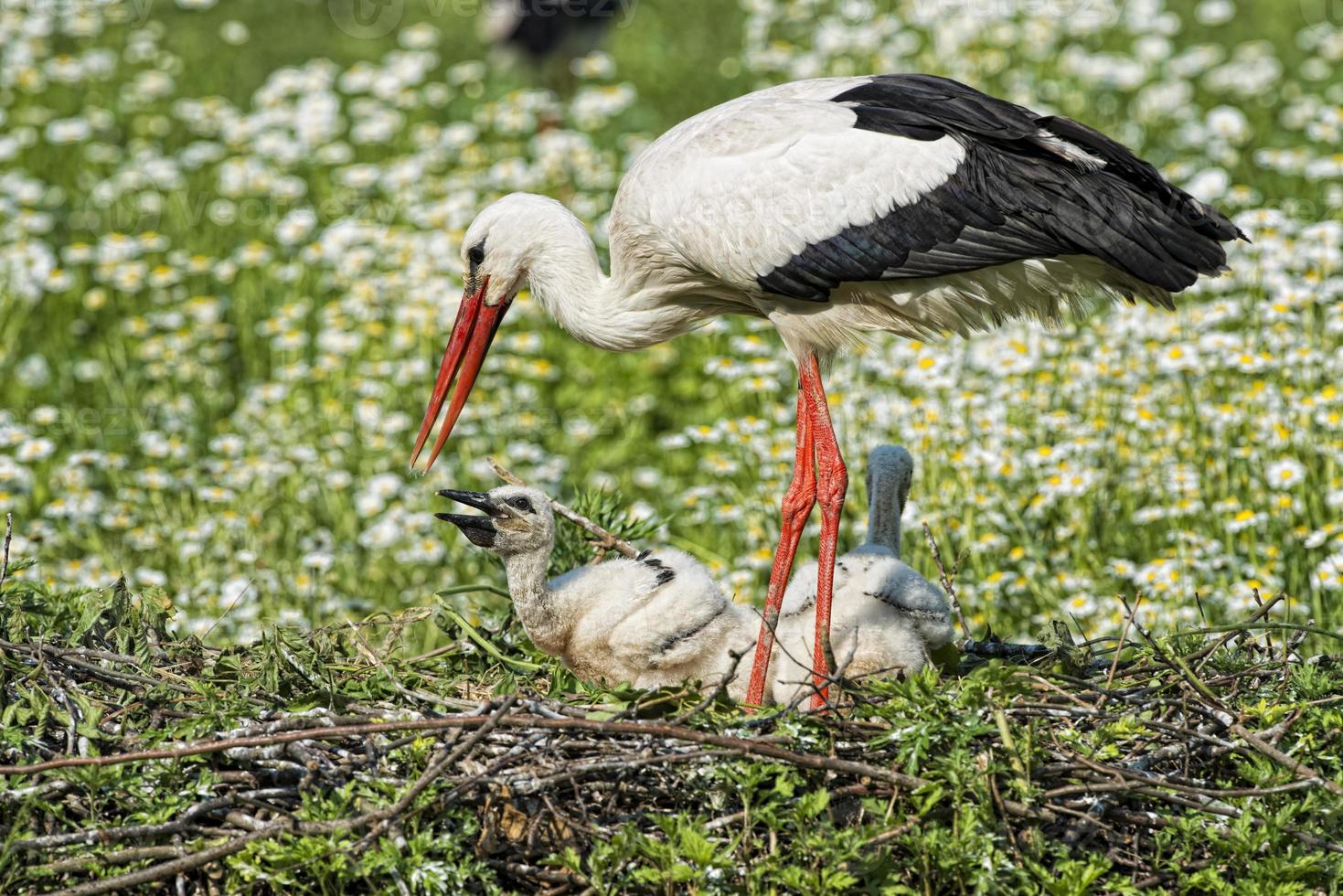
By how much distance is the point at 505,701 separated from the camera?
12.1 feet

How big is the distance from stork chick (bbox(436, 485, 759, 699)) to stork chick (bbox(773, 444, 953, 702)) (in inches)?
7.8

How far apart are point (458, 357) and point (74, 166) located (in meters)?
5.74

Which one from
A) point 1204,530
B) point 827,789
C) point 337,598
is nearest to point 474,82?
point 337,598

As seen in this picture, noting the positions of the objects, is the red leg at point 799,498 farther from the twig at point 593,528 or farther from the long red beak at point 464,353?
the long red beak at point 464,353

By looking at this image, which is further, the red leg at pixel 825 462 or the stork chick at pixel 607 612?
the red leg at pixel 825 462

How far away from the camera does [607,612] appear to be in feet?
14.8

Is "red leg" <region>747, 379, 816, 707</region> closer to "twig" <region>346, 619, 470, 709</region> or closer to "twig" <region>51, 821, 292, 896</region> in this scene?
"twig" <region>346, 619, 470, 709</region>

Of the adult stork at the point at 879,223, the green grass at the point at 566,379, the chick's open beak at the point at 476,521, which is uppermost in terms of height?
the adult stork at the point at 879,223

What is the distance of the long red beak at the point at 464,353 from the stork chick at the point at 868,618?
1.27 meters

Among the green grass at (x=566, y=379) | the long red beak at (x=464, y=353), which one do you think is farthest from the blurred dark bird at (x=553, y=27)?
the long red beak at (x=464, y=353)

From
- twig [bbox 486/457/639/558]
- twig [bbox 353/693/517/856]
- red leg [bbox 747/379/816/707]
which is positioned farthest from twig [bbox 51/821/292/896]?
red leg [bbox 747/379/816/707]

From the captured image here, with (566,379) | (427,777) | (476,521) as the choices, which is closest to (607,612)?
(476,521)

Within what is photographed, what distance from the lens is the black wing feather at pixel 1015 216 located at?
14.2ft

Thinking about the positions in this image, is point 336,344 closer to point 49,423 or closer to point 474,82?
point 49,423
